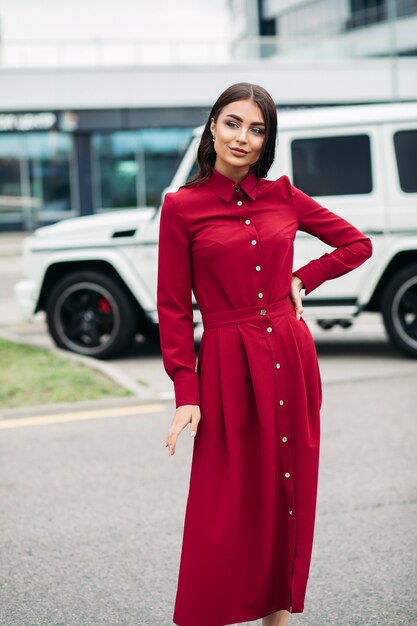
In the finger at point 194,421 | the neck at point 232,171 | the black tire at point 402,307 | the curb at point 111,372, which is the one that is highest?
the neck at point 232,171

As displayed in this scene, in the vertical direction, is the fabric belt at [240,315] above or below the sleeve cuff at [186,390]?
above

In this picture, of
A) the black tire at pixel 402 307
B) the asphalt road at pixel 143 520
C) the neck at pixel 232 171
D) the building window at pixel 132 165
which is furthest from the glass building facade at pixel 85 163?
the neck at pixel 232 171

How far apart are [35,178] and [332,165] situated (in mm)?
25779

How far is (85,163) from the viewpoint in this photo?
109ft

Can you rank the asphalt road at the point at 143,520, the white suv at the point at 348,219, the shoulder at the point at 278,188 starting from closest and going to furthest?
the shoulder at the point at 278,188
the asphalt road at the point at 143,520
the white suv at the point at 348,219

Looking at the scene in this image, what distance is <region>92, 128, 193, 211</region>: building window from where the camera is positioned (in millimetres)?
33344

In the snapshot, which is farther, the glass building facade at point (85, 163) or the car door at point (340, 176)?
the glass building facade at point (85, 163)

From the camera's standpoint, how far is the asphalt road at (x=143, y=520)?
3645 mm

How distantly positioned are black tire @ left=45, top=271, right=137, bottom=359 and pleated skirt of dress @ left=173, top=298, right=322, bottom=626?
239 inches

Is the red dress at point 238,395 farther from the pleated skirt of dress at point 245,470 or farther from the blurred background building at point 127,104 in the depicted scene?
the blurred background building at point 127,104

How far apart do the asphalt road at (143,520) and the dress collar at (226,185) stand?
1.65m

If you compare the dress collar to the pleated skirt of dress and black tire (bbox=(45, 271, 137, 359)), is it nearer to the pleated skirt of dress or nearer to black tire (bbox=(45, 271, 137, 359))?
the pleated skirt of dress

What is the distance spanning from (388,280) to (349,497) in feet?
13.3

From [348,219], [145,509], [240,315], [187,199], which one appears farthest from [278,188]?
[348,219]
